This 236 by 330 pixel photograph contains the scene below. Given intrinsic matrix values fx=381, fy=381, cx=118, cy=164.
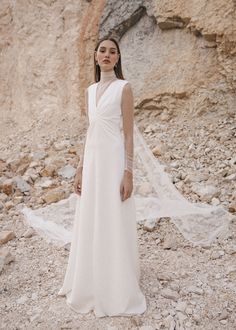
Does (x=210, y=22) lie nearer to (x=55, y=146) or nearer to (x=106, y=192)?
(x=55, y=146)

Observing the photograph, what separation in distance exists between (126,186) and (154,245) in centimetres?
147

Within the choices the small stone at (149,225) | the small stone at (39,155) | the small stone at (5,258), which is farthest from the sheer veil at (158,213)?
the small stone at (39,155)

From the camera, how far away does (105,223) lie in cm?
277

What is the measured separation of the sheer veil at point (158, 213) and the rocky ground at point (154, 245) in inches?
4.5

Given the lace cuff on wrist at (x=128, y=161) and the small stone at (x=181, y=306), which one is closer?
the lace cuff on wrist at (x=128, y=161)

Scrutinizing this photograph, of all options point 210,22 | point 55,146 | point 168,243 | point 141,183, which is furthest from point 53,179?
point 210,22

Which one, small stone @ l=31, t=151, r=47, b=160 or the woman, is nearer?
the woman

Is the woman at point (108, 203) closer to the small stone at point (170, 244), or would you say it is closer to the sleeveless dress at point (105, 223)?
the sleeveless dress at point (105, 223)

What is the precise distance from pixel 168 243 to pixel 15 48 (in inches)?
243

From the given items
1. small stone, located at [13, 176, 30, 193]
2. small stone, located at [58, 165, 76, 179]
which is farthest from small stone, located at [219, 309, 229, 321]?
small stone, located at [13, 176, 30, 193]

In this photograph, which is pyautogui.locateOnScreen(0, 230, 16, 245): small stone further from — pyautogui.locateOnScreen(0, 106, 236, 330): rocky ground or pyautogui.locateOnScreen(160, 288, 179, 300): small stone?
pyautogui.locateOnScreen(160, 288, 179, 300): small stone

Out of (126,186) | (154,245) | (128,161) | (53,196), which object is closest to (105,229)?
(126,186)

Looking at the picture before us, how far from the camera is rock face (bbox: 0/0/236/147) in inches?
261

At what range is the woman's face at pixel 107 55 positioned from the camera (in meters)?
2.79
